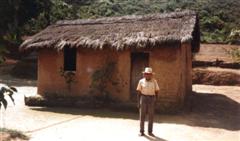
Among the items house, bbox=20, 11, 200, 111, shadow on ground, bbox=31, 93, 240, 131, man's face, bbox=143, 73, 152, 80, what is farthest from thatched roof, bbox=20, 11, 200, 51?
man's face, bbox=143, 73, 152, 80

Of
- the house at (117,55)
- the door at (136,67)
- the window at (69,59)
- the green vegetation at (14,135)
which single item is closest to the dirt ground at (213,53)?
the house at (117,55)

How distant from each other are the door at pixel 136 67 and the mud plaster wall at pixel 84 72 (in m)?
0.26

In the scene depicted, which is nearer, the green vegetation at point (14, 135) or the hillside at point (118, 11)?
the green vegetation at point (14, 135)

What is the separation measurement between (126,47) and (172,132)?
4.17 metres

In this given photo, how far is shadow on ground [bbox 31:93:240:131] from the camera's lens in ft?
39.4

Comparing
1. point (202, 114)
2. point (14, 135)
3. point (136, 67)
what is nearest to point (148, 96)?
point (14, 135)

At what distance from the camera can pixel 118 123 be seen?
11664 millimetres

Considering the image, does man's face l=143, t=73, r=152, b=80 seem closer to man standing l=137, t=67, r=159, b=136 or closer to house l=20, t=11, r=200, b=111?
man standing l=137, t=67, r=159, b=136

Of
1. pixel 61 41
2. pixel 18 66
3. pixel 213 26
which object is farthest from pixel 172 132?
pixel 213 26

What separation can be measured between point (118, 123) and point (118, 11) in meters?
25.2

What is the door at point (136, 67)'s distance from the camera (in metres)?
14.3

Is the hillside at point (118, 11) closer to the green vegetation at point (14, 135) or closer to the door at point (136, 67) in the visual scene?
the door at point (136, 67)

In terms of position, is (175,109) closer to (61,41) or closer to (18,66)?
(61,41)

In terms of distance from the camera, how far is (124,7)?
36906mm
